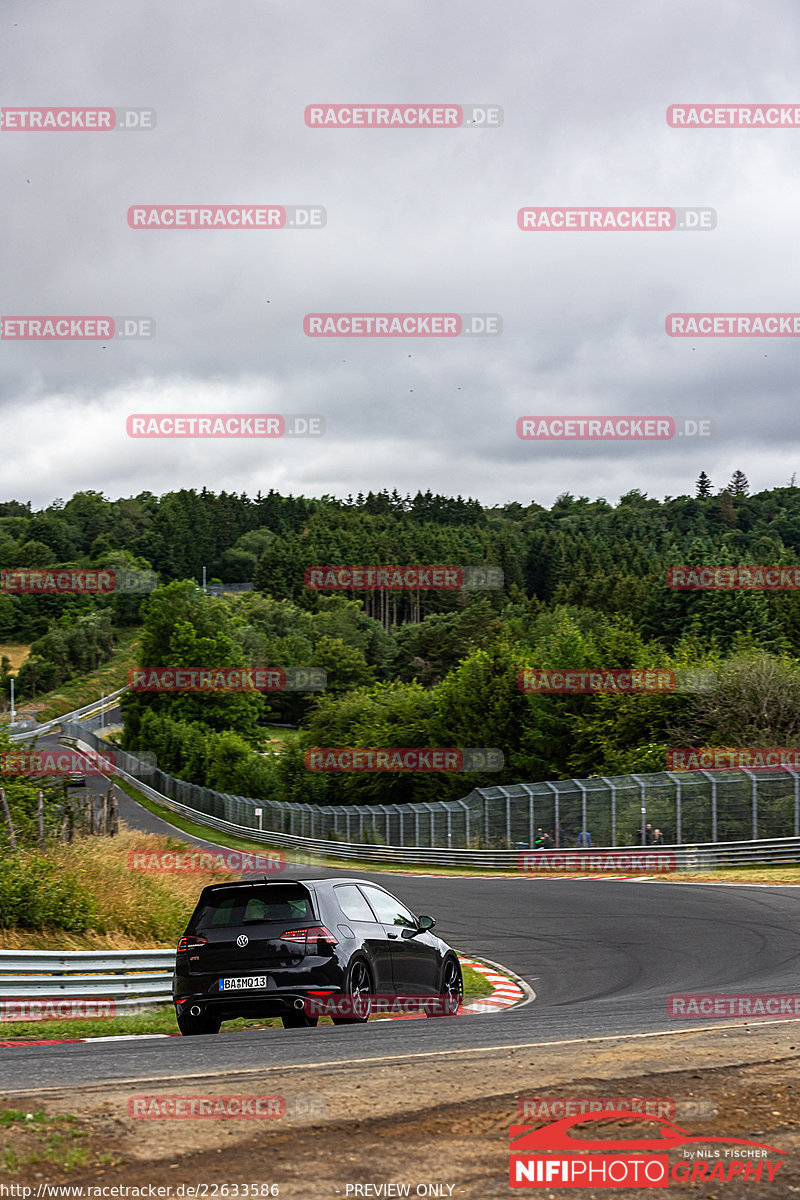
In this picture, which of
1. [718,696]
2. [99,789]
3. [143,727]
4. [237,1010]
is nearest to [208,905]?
[237,1010]

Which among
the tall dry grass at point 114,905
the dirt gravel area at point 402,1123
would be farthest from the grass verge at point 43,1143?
the tall dry grass at point 114,905

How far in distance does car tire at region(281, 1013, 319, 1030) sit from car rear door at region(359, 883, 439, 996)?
50.2 inches

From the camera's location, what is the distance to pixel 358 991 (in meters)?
10.9

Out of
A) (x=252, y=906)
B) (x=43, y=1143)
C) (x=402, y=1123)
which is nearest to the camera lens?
(x=43, y=1143)

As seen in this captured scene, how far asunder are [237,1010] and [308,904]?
1.12 meters

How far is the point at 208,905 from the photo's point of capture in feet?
37.2

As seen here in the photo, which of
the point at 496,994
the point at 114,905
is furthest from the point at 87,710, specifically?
the point at 496,994

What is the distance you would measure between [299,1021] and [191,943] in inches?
49.9

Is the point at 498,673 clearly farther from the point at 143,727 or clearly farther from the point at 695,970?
the point at 695,970

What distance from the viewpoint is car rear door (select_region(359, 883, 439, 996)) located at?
11.8m

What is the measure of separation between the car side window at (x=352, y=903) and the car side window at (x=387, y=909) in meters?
0.17

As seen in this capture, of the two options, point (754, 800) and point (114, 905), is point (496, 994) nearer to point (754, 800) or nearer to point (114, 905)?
point (114, 905)

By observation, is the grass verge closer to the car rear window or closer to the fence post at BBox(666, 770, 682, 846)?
the car rear window

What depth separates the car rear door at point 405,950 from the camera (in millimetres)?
11836
